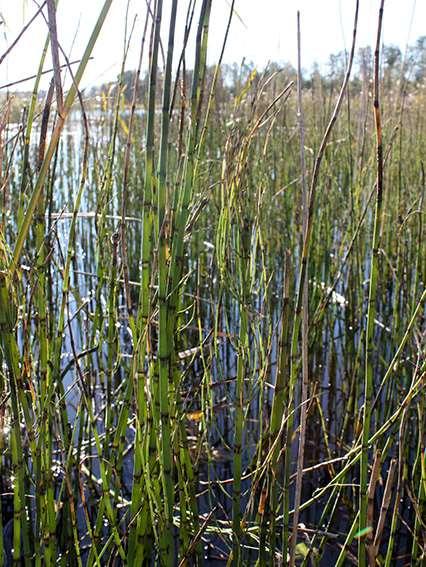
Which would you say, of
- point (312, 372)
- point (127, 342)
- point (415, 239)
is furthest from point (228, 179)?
point (127, 342)

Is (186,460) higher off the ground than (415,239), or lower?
lower

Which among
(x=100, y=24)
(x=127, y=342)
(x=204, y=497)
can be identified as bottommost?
(x=204, y=497)

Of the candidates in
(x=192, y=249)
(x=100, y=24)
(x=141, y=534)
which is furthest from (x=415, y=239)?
(x=100, y=24)

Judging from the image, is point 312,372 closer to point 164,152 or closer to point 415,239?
point 415,239

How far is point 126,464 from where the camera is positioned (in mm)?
1917

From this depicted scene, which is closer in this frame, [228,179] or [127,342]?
[228,179]

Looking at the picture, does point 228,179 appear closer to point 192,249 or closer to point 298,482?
point 298,482

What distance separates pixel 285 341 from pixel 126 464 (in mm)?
1322

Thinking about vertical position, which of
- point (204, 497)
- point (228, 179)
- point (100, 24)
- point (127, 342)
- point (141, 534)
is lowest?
point (204, 497)

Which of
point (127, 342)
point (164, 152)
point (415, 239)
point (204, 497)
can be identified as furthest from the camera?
point (127, 342)

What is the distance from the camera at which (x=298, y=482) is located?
2.32 feet

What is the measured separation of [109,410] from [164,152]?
431 millimetres

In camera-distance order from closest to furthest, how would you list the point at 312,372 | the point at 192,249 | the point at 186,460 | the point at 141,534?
1. the point at 141,534
2. the point at 186,460
3. the point at 312,372
4. the point at 192,249

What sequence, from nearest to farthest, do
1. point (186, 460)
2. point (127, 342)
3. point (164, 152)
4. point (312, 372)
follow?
point (164, 152), point (186, 460), point (312, 372), point (127, 342)
